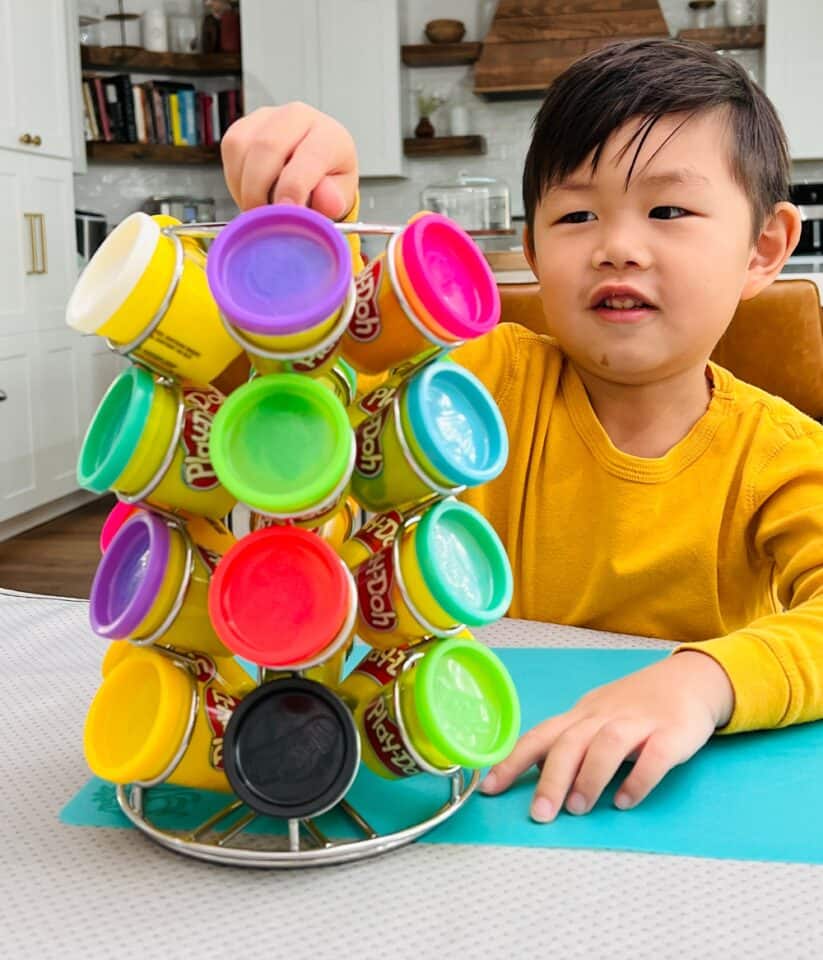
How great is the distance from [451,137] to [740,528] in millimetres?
5044

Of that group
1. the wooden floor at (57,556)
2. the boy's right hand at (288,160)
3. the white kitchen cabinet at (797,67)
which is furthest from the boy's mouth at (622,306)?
the white kitchen cabinet at (797,67)

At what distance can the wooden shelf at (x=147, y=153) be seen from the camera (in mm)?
5441

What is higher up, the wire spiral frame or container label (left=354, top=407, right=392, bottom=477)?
container label (left=354, top=407, right=392, bottom=477)

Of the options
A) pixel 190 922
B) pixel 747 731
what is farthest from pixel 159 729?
pixel 747 731

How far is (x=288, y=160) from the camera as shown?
2.18 ft

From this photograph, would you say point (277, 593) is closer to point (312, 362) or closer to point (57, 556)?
point (312, 362)

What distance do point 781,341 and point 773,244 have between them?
1.02 m

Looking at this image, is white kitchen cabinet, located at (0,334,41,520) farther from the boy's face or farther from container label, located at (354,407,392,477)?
container label, located at (354,407,392,477)

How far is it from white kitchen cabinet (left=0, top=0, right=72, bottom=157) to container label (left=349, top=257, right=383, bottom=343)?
4084mm

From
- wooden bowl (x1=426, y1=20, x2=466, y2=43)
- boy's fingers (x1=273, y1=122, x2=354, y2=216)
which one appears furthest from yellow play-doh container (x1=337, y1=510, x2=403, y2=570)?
wooden bowl (x1=426, y1=20, x2=466, y2=43)

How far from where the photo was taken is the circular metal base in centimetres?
45

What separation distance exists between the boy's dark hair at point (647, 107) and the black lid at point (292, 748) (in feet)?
1.90

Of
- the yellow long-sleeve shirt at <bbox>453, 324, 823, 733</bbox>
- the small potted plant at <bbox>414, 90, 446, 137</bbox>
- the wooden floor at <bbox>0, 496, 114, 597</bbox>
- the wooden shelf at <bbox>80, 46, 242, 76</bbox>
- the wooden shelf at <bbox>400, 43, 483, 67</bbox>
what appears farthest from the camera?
the small potted plant at <bbox>414, 90, 446, 137</bbox>

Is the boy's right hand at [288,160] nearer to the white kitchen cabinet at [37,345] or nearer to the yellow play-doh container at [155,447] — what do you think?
the yellow play-doh container at [155,447]
